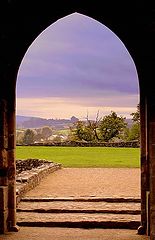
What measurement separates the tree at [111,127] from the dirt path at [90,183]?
48.7 feet

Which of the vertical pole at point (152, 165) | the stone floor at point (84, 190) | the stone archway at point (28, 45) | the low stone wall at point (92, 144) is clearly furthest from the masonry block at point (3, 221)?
the low stone wall at point (92, 144)

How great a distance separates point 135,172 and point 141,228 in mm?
7596

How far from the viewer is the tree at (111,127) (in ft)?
99.7

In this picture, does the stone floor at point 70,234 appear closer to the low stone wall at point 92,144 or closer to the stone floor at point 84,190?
the stone floor at point 84,190

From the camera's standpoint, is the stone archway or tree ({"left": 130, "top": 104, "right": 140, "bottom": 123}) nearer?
the stone archway

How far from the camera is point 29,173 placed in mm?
12117

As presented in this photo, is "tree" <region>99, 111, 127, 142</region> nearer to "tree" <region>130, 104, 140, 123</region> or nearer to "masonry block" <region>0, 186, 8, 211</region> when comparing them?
"tree" <region>130, 104, 140, 123</region>

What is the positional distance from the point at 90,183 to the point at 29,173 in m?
1.58

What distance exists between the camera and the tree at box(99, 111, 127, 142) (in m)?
30.4

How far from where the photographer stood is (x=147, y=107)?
6.96 m

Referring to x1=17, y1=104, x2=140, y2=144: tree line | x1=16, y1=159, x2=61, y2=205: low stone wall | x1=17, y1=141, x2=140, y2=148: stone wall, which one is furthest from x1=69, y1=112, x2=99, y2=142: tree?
x1=16, y1=159, x2=61, y2=205: low stone wall

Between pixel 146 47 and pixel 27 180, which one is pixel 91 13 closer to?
pixel 146 47

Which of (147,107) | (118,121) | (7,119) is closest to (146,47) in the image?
(147,107)

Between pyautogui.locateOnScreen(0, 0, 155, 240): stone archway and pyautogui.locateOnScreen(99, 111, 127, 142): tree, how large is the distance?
75.0ft
